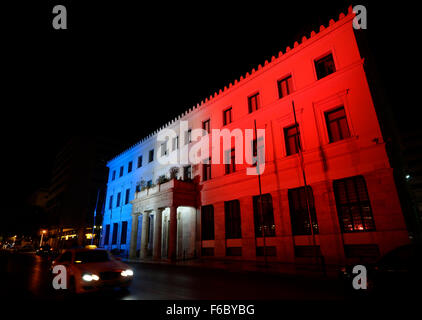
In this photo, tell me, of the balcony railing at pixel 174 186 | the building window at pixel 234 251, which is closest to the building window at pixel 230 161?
the balcony railing at pixel 174 186

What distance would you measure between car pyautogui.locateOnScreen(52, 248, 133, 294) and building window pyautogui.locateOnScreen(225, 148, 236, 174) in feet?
47.6

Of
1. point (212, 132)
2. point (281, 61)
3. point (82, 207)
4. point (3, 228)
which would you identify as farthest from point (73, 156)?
point (281, 61)

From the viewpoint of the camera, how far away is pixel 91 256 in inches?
372

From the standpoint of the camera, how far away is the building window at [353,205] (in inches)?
546

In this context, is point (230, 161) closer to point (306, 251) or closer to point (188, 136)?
point (188, 136)

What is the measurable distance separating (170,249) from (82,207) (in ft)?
213

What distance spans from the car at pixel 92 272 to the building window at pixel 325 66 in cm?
1847

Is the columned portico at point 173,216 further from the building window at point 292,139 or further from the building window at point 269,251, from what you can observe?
the building window at point 292,139

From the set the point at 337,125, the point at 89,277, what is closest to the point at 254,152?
the point at 337,125

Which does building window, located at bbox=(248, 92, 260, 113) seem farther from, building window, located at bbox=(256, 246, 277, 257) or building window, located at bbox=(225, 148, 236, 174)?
building window, located at bbox=(256, 246, 277, 257)

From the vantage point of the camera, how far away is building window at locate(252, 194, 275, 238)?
712 inches

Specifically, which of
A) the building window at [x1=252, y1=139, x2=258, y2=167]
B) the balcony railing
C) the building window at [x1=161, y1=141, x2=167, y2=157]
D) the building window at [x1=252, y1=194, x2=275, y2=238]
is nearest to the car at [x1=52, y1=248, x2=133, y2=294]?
the building window at [x1=252, y1=194, x2=275, y2=238]
